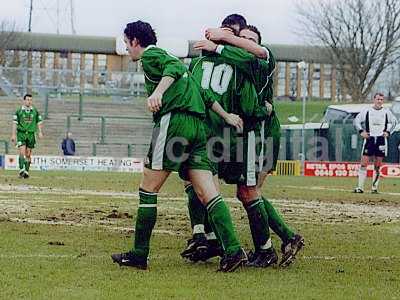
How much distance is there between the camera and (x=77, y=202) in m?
15.5

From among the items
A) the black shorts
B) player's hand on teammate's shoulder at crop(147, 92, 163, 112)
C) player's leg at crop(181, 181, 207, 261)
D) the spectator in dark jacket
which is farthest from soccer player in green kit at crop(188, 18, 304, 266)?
the spectator in dark jacket

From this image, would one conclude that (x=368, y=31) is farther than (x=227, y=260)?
Yes

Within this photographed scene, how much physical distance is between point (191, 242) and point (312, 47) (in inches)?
2565

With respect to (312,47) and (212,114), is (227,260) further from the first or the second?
(312,47)

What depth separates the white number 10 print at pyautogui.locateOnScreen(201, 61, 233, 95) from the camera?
8344 millimetres

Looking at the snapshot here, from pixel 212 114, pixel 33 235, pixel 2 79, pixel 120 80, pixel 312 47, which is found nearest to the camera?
pixel 212 114

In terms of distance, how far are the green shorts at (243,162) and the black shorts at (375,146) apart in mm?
13483

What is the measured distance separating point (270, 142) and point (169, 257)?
1.42 metres

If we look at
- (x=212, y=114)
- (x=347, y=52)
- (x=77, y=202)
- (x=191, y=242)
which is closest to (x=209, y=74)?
(x=212, y=114)

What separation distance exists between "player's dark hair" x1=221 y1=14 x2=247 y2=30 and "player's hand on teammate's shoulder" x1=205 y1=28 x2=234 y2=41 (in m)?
0.25

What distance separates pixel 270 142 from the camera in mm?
8859

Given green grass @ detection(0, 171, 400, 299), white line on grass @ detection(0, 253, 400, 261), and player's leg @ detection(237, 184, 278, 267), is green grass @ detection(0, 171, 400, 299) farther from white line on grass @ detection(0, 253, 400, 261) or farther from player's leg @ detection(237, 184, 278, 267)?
player's leg @ detection(237, 184, 278, 267)

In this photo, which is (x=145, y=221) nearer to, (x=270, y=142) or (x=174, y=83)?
(x=174, y=83)

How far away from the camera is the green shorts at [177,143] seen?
7.83 meters
